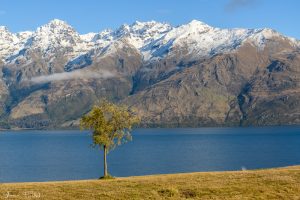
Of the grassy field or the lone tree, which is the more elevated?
the lone tree

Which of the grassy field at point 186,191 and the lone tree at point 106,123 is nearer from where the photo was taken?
the grassy field at point 186,191

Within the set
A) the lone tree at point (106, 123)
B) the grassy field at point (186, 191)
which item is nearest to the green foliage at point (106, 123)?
the lone tree at point (106, 123)

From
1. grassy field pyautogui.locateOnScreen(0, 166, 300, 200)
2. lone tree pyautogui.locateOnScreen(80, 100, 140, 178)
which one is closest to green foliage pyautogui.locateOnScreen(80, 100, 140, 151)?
lone tree pyautogui.locateOnScreen(80, 100, 140, 178)

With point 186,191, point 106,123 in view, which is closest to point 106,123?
point 106,123

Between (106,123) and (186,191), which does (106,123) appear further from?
(186,191)

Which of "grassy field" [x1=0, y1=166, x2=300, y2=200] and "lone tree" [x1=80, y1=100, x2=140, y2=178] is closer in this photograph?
"grassy field" [x1=0, y1=166, x2=300, y2=200]

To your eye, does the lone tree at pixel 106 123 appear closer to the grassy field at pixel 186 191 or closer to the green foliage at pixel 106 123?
the green foliage at pixel 106 123

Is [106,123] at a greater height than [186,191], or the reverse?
[106,123]

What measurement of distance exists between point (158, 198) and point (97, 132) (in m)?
52.6

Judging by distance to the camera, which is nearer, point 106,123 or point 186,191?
point 186,191

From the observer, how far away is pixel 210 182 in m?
49.2

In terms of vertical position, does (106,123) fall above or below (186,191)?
above

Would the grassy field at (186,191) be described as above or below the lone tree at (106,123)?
below

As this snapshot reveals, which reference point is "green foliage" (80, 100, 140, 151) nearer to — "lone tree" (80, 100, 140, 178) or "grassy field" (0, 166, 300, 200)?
"lone tree" (80, 100, 140, 178)
